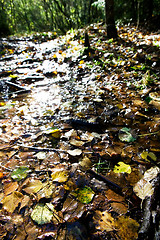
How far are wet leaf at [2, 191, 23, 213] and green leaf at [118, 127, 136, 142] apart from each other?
1153 mm

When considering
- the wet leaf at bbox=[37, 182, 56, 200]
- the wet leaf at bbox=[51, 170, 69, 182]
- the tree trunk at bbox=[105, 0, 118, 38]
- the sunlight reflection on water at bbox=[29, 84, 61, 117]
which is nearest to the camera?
the wet leaf at bbox=[37, 182, 56, 200]

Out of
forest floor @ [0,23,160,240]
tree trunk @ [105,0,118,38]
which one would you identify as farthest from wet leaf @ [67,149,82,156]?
tree trunk @ [105,0,118,38]

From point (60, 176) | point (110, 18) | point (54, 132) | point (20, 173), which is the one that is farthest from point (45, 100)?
point (110, 18)

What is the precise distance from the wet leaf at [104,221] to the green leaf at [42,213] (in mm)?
312

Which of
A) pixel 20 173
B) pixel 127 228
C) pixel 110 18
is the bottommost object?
pixel 127 228

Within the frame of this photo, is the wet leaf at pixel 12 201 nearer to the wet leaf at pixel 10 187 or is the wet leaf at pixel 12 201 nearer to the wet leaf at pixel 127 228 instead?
the wet leaf at pixel 10 187

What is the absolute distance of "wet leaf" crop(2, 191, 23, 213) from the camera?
3.68 feet

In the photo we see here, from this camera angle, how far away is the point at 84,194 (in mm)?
1176

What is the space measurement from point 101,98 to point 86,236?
2009mm

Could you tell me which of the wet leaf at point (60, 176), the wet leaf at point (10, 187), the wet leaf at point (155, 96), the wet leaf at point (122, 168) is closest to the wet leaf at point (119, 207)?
the wet leaf at point (122, 168)

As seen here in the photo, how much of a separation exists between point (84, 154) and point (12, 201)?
2.41ft

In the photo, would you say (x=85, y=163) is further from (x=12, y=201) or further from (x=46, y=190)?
(x=12, y=201)

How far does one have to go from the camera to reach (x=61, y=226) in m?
1.00

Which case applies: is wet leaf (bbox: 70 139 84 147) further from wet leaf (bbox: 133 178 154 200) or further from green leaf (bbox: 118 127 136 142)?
wet leaf (bbox: 133 178 154 200)
